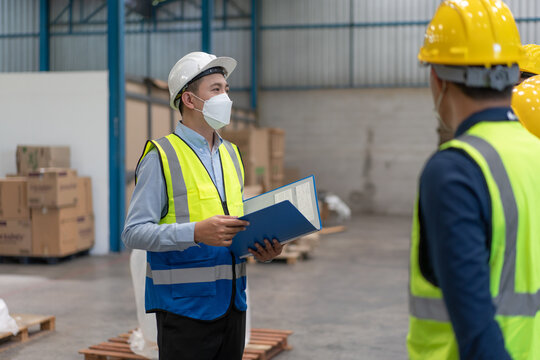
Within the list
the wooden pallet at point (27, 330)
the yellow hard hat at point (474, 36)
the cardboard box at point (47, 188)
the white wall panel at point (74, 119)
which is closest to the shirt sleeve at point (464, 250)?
the yellow hard hat at point (474, 36)

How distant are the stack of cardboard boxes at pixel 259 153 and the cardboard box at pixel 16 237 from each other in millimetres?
3936

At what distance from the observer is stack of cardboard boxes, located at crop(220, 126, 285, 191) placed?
11844 millimetres

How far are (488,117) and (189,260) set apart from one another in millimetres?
1427

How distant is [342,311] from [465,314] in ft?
17.9

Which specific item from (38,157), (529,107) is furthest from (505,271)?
(38,157)

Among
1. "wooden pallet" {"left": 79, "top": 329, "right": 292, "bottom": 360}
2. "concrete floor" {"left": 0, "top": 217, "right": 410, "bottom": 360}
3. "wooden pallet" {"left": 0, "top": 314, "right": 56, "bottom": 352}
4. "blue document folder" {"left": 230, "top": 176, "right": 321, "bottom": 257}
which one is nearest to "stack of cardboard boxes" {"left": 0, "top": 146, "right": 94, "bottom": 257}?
"concrete floor" {"left": 0, "top": 217, "right": 410, "bottom": 360}

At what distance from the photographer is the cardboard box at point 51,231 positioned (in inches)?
362

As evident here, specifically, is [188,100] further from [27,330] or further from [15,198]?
[15,198]

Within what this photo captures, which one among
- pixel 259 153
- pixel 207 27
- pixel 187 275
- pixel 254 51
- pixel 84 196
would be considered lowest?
pixel 84 196

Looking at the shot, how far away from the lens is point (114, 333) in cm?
573

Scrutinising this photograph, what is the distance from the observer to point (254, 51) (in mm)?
18453

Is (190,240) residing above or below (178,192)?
below

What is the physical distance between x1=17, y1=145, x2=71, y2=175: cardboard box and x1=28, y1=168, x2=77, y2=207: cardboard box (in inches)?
24.7

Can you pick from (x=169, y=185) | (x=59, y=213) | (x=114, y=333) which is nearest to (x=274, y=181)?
(x=59, y=213)
